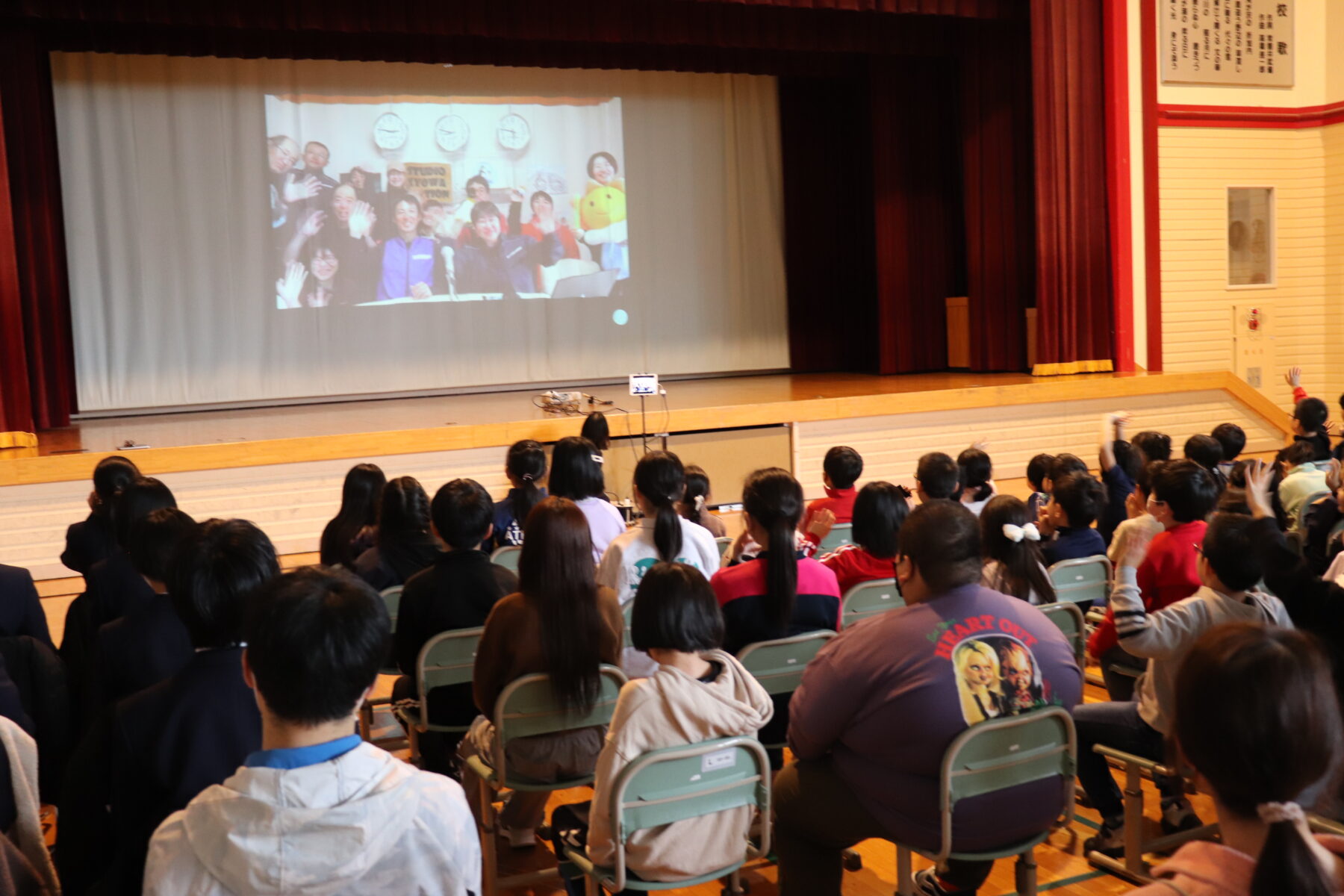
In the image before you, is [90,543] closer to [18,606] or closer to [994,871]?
[18,606]

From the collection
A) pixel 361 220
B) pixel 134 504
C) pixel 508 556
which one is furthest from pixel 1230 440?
pixel 361 220

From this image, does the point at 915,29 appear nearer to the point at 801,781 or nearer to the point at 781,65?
the point at 781,65

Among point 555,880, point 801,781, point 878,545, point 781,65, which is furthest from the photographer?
point 781,65

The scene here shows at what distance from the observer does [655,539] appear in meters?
3.40

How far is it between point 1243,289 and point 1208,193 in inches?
40.7

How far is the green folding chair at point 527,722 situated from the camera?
2.60 m

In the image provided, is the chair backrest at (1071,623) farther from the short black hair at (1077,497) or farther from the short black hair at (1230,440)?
the short black hair at (1230,440)

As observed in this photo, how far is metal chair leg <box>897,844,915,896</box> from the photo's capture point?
7.92 ft

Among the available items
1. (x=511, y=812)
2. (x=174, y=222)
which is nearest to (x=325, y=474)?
(x=174, y=222)

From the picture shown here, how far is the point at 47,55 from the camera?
9.98 m

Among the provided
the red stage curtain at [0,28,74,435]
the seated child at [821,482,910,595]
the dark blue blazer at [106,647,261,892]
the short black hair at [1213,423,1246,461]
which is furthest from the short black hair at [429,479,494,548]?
the red stage curtain at [0,28,74,435]

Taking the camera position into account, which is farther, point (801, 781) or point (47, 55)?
point (47, 55)

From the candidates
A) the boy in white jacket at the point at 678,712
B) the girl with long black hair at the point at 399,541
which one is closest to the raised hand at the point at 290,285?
the girl with long black hair at the point at 399,541

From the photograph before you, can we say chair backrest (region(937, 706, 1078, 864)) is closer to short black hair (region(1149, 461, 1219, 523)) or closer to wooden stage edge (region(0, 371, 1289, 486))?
short black hair (region(1149, 461, 1219, 523))
